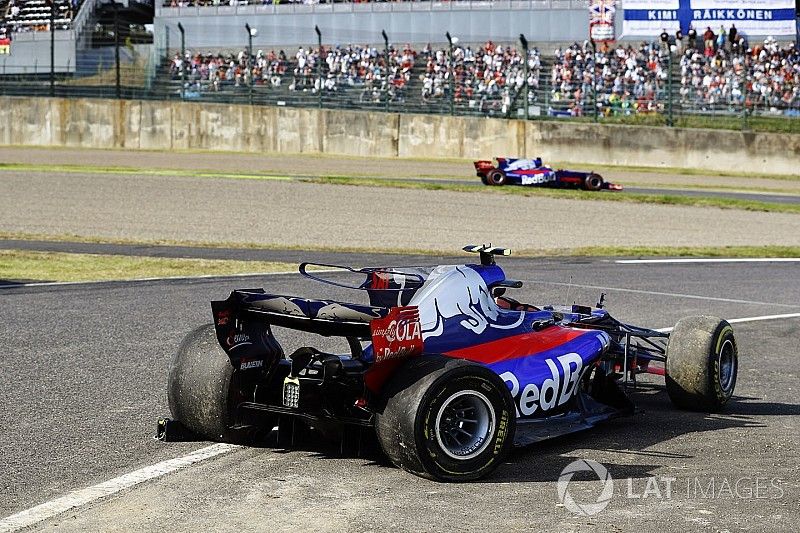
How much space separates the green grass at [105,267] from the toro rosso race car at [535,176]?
1309 centimetres

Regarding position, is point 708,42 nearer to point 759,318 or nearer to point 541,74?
point 541,74

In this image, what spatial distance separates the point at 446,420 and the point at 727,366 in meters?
2.77

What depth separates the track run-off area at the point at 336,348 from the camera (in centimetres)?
556

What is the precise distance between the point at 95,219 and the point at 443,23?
2313cm

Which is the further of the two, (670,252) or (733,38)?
(733,38)

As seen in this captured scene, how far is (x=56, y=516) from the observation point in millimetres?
5406

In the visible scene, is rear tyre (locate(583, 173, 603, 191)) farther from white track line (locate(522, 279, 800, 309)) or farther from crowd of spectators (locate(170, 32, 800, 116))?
white track line (locate(522, 279, 800, 309))

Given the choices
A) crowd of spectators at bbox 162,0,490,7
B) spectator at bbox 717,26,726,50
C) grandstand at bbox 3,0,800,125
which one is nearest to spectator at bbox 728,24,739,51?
grandstand at bbox 3,0,800,125

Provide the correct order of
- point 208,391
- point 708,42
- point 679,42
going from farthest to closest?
1. point 679,42
2. point 708,42
3. point 208,391

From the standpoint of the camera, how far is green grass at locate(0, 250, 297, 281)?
15223mm

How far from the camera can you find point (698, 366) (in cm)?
775

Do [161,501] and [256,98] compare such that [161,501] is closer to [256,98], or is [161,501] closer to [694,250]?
[694,250]

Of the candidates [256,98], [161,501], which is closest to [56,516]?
[161,501]

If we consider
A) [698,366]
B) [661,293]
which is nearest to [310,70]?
[661,293]
